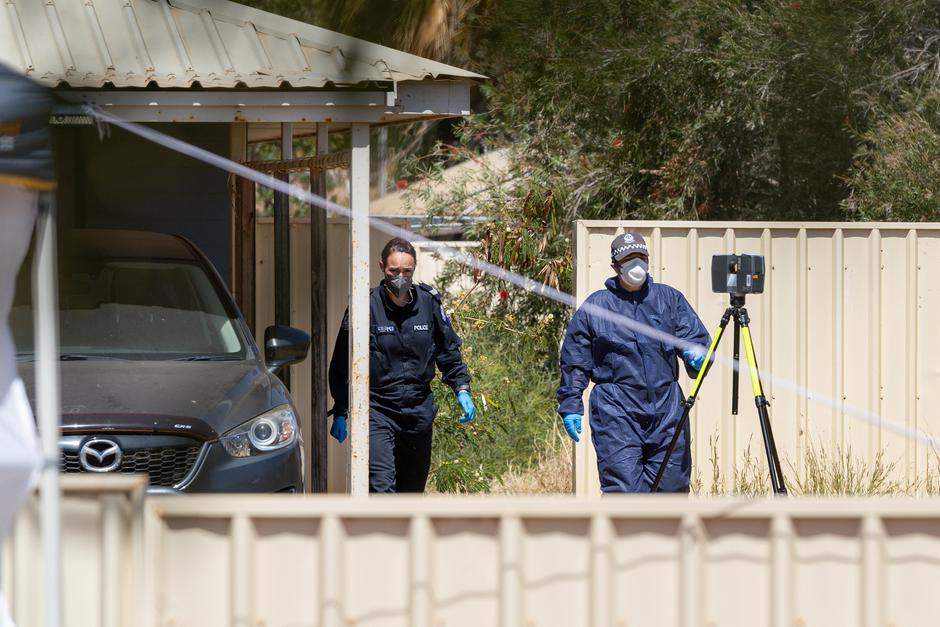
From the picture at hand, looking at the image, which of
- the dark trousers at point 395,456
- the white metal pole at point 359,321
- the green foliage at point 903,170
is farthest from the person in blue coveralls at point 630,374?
the green foliage at point 903,170

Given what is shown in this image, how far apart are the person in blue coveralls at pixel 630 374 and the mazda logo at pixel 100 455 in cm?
231

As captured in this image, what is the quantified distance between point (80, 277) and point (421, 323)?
192 cm

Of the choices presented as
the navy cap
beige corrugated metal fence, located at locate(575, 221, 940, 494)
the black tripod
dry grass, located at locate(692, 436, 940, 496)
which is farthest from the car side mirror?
dry grass, located at locate(692, 436, 940, 496)

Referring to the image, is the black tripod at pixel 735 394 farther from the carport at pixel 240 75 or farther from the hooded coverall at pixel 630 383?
the carport at pixel 240 75

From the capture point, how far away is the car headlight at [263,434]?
5.48 m

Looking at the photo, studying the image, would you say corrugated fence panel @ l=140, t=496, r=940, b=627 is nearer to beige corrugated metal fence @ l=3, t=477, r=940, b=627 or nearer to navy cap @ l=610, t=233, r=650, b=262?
beige corrugated metal fence @ l=3, t=477, r=940, b=627

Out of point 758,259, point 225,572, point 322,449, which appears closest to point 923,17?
point 758,259

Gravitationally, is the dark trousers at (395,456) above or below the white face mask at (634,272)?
below

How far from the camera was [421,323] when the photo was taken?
6688mm

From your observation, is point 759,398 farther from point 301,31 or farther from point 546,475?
point 301,31

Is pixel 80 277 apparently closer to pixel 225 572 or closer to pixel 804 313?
pixel 225 572

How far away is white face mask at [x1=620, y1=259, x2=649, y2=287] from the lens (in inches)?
247

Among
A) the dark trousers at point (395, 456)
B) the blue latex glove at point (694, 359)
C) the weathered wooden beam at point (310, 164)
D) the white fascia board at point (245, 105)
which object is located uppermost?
the white fascia board at point (245, 105)

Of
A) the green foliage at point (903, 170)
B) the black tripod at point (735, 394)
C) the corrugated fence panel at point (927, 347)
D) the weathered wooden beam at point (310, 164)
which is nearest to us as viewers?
the black tripod at point (735, 394)
